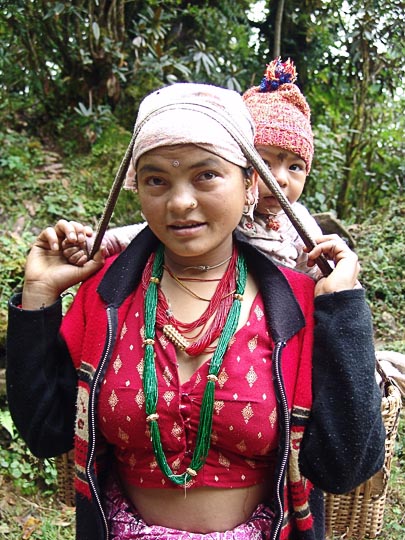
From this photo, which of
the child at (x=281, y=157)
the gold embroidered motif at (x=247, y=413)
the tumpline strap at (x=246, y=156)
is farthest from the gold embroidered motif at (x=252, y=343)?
the child at (x=281, y=157)

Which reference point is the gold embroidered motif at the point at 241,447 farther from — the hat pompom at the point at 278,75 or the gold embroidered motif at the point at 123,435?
the hat pompom at the point at 278,75

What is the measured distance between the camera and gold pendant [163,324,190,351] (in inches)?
59.9

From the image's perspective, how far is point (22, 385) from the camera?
1.57 metres

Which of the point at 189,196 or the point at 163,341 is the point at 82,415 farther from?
the point at 189,196

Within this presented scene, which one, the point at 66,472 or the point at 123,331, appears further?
the point at 66,472

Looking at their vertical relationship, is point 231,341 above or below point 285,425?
above

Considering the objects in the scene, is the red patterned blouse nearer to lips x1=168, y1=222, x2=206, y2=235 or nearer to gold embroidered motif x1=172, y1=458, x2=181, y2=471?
gold embroidered motif x1=172, y1=458, x2=181, y2=471

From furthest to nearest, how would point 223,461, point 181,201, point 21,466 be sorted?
point 21,466
point 223,461
point 181,201

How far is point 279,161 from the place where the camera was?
2068mm

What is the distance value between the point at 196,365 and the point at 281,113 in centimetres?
100

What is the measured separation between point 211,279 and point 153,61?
14.1 feet

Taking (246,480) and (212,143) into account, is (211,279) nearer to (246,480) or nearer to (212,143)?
(212,143)

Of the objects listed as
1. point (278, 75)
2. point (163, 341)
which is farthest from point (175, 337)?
point (278, 75)

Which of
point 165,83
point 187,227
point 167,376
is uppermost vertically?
point 165,83
